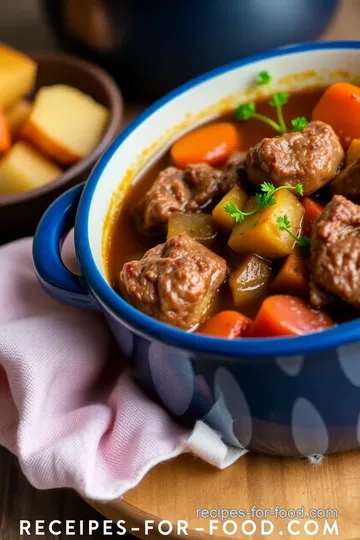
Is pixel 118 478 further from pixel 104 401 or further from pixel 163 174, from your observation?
pixel 163 174

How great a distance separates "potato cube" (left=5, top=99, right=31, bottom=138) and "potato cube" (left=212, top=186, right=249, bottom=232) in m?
1.27

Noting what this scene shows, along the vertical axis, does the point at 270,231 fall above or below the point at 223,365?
above

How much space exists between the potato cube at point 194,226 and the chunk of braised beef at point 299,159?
6.8 inches

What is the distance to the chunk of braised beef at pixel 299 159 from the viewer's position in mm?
2062

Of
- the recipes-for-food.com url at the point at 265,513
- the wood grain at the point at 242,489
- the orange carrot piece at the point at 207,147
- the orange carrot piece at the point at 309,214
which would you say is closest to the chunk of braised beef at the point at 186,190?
the orange carrot piece at the point at 207,147

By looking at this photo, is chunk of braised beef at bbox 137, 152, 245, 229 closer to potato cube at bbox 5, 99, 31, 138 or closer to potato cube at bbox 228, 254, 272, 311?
potato cube at bbox 228, 254, 272, 311

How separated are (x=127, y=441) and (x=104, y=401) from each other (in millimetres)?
234

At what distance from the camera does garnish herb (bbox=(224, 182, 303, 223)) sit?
79.2 inches

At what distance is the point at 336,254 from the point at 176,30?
1532 millimetres

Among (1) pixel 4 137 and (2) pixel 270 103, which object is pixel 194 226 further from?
(1) pixel 4 137

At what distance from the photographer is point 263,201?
2023 mm

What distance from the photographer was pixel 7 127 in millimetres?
3043

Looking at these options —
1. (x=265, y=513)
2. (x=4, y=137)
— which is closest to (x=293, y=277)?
(x=265, y=513)

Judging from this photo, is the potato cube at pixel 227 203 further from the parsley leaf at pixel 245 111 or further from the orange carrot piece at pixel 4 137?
the orange carrot piece at pixel 4 137
